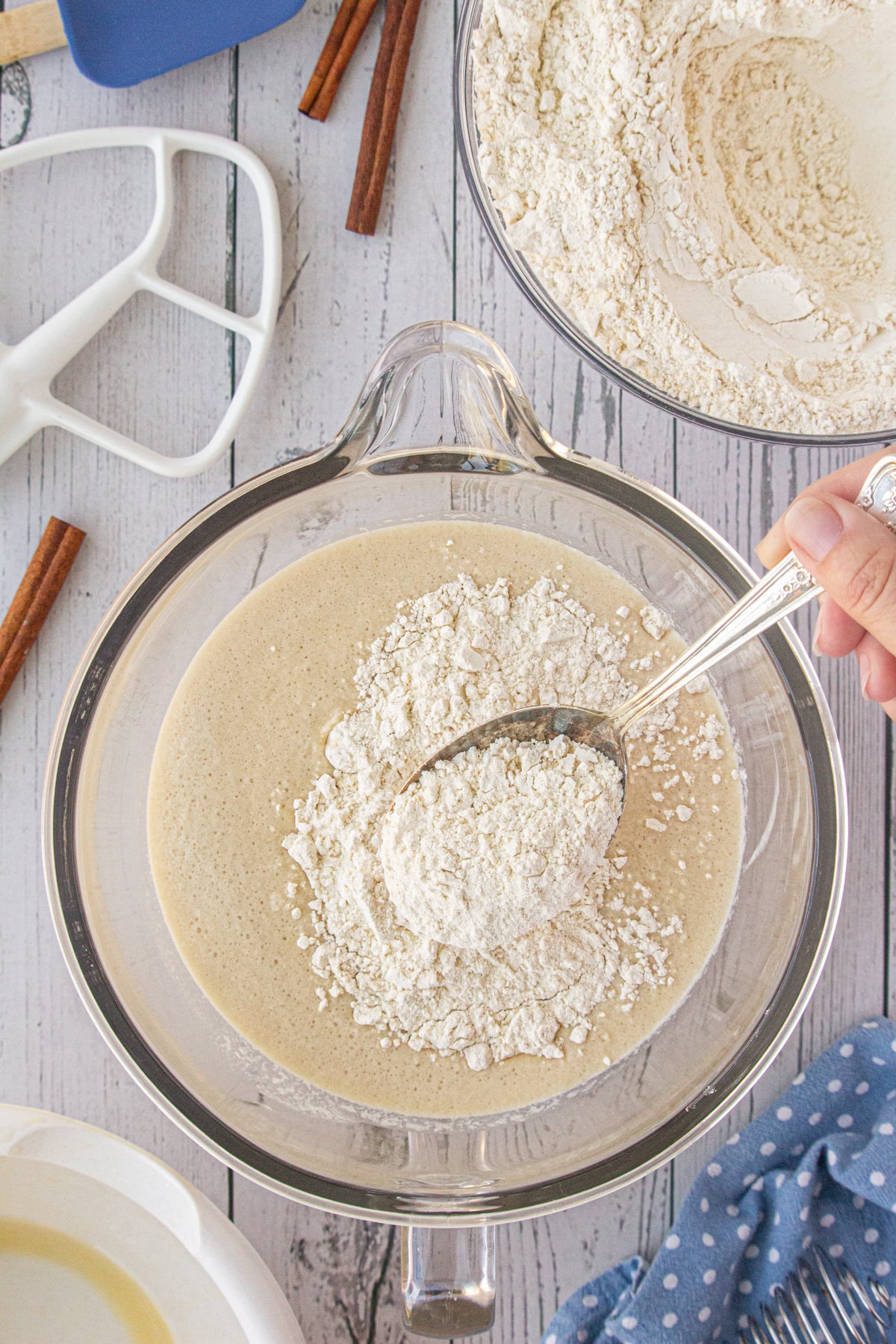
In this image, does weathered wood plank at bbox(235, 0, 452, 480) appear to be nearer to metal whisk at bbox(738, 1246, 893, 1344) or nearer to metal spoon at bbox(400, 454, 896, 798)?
metal spoon at bbox(400, 454, 896, 798)

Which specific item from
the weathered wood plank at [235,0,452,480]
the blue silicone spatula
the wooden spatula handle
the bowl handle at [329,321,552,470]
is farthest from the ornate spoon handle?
the wooden spatula handle

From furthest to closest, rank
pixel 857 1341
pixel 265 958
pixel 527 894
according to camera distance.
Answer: pixel 857 1341
pixel 265 958
pixel 527 894

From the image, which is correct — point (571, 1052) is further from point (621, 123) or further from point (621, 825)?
point (621, 123)

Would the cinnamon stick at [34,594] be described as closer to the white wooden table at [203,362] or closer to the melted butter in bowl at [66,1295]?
the white wooden table at [203,362]

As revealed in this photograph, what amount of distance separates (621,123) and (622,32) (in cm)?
8

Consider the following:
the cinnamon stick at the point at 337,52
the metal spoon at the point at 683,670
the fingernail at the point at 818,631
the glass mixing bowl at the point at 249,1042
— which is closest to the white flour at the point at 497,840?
the metal spoon at the point at 683,670

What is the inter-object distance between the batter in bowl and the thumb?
173 millimetres

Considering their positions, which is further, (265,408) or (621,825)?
(265,408)

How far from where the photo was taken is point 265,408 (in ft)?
3.27

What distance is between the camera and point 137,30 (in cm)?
96

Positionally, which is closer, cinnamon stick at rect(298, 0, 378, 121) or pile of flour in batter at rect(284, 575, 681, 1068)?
pile of flour in batter at rect(284, 575, 681, 1068)

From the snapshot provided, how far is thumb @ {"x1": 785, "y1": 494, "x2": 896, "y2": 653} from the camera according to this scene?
71 centimetres

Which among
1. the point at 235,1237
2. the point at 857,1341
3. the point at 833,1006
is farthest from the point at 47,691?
the point at 857,1341

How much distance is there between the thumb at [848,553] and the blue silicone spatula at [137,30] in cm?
72
